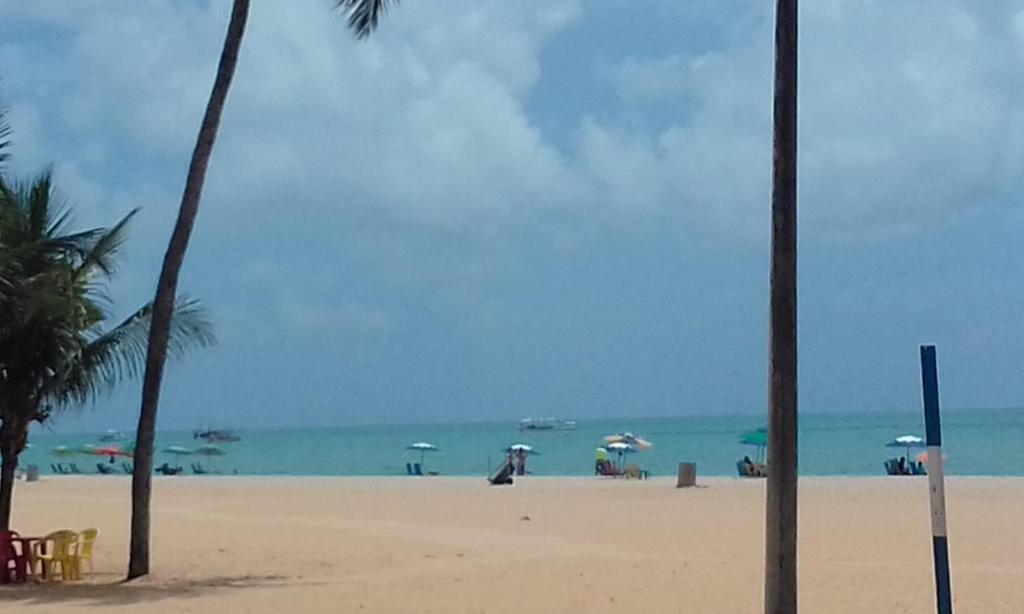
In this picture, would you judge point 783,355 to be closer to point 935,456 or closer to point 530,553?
point 935,456

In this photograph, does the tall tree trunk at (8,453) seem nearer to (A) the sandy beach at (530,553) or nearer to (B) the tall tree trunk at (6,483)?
(B) the tall tree trunk at (6,483)

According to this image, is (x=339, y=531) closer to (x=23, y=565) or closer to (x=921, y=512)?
(x=23, y=565)

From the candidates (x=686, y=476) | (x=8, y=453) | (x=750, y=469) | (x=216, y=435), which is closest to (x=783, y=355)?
(x=8, y=453)

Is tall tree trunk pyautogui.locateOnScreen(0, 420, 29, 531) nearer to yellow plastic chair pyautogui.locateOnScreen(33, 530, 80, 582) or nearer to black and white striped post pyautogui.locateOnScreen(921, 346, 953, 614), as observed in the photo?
yellow plastic chair pyautogui.locateOnScreen(33, 530, 80, 582)

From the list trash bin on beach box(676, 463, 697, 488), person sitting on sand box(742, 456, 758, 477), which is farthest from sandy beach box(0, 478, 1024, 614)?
person sitting on sand box(742, 456, 758, 477)

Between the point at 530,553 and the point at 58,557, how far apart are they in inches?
243

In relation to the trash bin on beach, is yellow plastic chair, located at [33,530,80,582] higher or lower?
lower

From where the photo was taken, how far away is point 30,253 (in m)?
14.2

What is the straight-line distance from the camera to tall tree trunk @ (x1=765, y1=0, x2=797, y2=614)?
7.79 meters

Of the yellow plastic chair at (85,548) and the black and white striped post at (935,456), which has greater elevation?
the black and white striped post at (935,456)

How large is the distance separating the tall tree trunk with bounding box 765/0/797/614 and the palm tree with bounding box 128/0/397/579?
7.97 m

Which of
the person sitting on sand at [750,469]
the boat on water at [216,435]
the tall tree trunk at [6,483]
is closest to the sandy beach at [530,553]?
the tall tree trunk at [6,483]

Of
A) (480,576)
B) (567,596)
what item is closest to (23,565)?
(480,576)

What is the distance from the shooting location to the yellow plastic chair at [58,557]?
1428 centimetres
